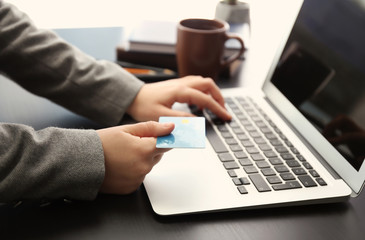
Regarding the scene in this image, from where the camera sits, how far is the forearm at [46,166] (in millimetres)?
454

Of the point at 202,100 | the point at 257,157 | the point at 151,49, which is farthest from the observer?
the point at 151,49

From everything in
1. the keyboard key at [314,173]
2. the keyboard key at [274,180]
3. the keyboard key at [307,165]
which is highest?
the keyboard key at [314,173]

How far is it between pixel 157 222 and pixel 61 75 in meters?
0.39

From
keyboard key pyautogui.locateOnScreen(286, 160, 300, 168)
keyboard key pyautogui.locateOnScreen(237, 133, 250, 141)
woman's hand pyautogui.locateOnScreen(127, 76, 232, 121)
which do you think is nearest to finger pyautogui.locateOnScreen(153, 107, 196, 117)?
woman's hand pyautogui.locateOnScreen(127, 76, 232, 121)

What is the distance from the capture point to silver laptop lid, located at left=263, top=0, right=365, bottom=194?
53 cm

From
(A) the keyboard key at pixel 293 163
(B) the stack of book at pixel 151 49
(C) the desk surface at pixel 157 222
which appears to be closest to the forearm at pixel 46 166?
(C) the desk surface at pixel 157 222

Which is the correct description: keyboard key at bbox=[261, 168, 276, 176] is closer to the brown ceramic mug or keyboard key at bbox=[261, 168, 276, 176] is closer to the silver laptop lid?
the silver laptop lid

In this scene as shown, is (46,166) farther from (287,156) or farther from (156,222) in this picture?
(287,156)

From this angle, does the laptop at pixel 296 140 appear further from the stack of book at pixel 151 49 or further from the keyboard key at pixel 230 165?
the stack of book at pixel 151 49

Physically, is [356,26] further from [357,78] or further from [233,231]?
[233,231]

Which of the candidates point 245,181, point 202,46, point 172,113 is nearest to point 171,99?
point 172,113

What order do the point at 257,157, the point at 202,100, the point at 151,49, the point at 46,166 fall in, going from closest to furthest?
the point at 46,166 < the point at 257,157 < the point at 202,100 < the point at 151,49

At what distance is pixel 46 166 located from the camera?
461 mm

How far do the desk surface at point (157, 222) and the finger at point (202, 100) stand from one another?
0.23 meters
